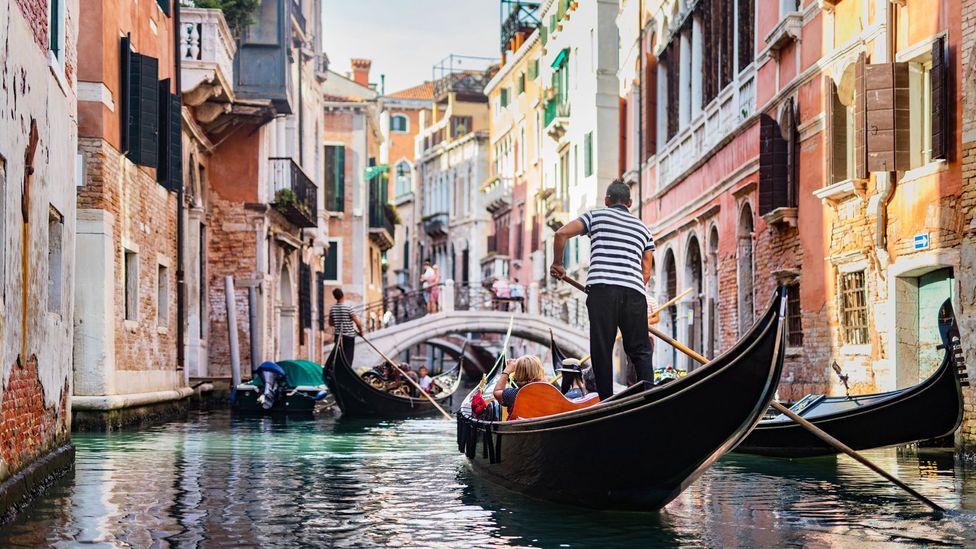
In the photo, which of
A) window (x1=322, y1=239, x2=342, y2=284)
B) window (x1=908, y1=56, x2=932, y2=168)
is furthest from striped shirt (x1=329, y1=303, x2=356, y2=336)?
window (x1=322, y1=239, x2=342, y2=284)

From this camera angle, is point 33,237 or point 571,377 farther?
point 571,377

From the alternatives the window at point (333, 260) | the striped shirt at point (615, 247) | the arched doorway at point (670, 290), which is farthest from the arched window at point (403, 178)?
the striped shirt at point (615, 247)

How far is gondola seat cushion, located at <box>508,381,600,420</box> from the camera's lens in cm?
691

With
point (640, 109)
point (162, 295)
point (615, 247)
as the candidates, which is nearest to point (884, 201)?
point (615, 247)

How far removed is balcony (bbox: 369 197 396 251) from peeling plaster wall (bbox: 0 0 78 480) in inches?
980

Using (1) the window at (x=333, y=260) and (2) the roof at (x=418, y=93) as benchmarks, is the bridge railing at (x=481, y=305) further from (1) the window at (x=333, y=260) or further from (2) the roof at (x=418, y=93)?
(2) the roof at (x=418, y=93)

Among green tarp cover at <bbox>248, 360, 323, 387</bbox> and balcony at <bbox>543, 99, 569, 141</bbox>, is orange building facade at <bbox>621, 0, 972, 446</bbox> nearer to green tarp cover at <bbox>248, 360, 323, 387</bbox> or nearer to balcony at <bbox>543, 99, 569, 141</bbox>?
green tarp cover at <bbox>248, 360, 323, 387</bbox>

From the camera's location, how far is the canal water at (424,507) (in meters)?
→ 5.78

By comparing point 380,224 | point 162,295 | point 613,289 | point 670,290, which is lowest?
point 613,289

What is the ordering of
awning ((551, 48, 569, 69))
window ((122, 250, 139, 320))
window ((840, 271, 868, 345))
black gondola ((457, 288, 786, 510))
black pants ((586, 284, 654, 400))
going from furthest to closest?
awning ((551, 48, 569, 69)), window ((122, 250, 139, 320)), window ((840, 271, 868, 345)), black pants ((586, 284, 654, 400)), black gondola ((457, 288, 786, 510))

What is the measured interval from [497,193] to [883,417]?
31054 millimetres

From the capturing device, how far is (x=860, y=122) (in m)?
10.4

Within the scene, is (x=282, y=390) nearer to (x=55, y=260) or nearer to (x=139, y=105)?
(x=139, y=105)

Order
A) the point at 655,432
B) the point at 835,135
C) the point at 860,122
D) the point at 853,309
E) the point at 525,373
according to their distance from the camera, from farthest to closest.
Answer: the point at 835,135 < the point at 853,309 < the point at 860,122 < the point at 525,373 < the point at 655,432
